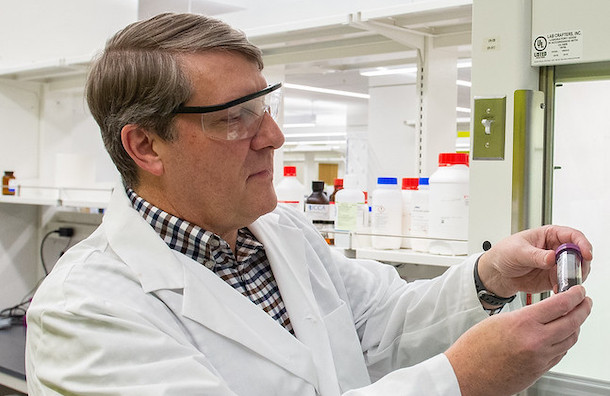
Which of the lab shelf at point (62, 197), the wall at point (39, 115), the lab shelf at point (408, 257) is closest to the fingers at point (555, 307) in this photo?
the lab shelf at point (408, 257)

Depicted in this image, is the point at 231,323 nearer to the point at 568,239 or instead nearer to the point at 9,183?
the point at 568,239

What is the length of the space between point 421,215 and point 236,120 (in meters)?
0.72

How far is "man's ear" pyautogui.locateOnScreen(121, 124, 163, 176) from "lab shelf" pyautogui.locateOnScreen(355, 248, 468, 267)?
75 cm

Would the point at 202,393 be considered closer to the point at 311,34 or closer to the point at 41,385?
the point at 41,385

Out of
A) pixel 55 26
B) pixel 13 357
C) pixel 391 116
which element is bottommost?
pixel 13 357

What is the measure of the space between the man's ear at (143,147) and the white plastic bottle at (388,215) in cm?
77

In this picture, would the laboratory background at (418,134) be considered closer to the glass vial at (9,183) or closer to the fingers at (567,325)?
the glass vial at (9,183)

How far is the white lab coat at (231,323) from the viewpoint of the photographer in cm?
93

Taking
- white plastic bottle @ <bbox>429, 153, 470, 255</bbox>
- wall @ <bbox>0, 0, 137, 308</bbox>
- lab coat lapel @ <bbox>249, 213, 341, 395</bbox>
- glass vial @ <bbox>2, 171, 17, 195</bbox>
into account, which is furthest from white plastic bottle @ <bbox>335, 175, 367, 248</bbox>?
glass vial @ <bbox>2, 171, 17, 195</bbox>

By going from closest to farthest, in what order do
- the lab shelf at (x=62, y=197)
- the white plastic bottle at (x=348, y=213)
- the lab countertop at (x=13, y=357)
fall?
the white plastic bottle at (x=348, y=213)
the lab countertop at (x=13, y=357)
the lab shelf at (x=62, y=197)

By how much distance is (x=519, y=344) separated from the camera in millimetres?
860

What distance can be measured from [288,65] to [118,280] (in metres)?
1.32

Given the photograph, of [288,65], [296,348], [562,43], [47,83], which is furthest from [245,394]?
[47,83]

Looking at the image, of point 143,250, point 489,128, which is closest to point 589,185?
point 489,128
